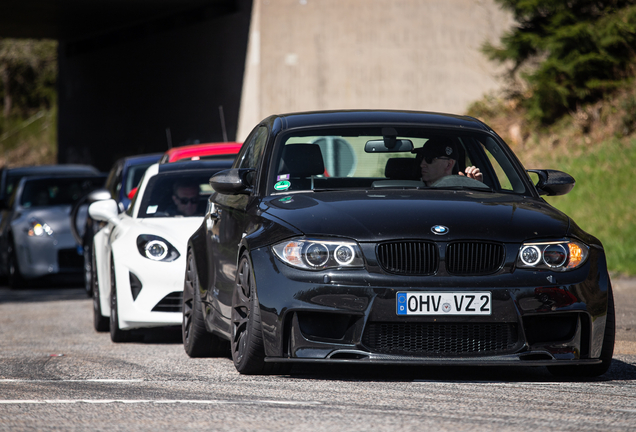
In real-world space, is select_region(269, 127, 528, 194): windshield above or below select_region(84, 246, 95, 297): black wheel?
above

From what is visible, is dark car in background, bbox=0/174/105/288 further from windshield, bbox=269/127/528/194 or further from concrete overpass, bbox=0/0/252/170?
concrete overpass, bbox=0/0/252/170

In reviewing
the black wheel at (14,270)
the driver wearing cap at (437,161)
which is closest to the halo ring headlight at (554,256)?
the driver wearing cap at (437,161)

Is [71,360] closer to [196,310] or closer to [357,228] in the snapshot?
[196,310]

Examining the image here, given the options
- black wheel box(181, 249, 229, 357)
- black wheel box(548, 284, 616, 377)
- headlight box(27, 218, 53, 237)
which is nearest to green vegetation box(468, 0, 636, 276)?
headlight box(27, 218, 53, 237)

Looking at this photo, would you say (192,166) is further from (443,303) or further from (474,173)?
(443,303)

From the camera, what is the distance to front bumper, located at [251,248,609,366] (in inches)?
222

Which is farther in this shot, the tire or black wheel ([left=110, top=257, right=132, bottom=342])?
black wheel ([left=110, top=257, right=132, bottom=342])

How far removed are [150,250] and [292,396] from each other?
10.9 ft

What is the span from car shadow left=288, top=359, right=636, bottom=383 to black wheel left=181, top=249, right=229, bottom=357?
0.93 meters

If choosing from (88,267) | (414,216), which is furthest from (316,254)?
(88,267)

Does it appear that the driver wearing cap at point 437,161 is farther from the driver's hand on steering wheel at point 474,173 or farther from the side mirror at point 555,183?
the side mirror at point 555,183

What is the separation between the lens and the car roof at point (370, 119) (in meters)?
7.09

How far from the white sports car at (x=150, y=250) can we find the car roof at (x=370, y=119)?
64.8 inches

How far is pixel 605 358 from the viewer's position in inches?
238
